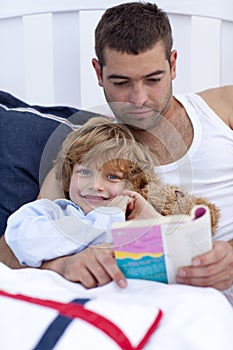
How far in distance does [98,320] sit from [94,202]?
1.23 feet

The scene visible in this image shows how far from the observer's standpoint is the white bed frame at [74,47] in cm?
192

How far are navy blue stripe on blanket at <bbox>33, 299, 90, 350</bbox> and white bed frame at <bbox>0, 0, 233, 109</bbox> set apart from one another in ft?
3.44

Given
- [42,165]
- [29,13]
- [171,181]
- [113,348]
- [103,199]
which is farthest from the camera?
[29,13]

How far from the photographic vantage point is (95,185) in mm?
1312

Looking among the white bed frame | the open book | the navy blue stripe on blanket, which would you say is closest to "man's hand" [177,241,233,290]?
the open book

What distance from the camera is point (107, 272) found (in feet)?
3.87

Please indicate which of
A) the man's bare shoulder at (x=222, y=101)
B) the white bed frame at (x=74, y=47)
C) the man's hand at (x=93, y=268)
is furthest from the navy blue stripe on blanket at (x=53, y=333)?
the white bed frame at (x=74, y=47)

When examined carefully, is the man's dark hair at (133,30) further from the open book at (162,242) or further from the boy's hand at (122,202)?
the open book at (162,242)

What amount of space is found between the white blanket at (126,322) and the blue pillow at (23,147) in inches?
21.5

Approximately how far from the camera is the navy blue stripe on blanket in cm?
97

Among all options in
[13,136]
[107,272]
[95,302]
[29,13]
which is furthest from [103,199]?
[29,13]

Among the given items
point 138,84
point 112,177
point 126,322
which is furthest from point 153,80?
point 126,322

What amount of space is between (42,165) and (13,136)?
0.44 ft

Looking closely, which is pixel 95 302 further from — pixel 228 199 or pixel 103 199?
pixel 228 199
